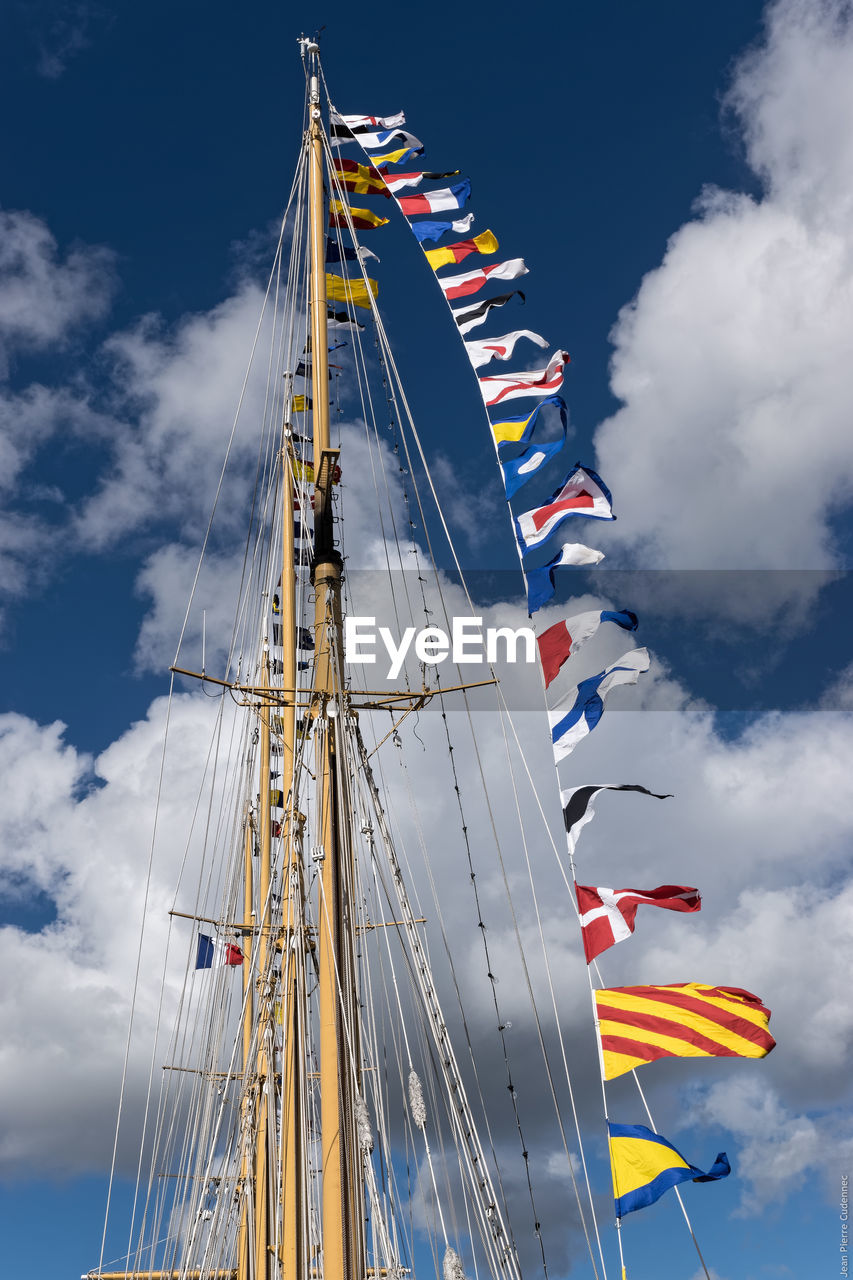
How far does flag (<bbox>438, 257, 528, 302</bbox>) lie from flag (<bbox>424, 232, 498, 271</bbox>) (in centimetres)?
70

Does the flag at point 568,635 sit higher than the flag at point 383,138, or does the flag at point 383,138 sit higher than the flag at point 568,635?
the flag at point 383,138

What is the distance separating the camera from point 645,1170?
13.0m

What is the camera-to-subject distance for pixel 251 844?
1656 inches

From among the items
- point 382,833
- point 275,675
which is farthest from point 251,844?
point 382,833

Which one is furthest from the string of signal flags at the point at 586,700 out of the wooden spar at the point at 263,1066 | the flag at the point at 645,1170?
the wooden spar at the point at 263,1066

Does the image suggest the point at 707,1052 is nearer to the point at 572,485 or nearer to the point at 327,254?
the point at 572,485

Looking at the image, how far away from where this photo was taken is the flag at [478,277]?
20.2 meters

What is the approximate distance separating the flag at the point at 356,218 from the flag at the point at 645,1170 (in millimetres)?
18635

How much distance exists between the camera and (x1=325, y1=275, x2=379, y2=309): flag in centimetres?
2395

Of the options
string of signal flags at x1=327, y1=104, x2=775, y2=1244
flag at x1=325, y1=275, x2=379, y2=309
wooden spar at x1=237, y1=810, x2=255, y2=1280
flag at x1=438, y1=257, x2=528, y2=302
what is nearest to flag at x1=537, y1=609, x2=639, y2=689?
string of signal flags at x1=327, y1=104, x2=775, y2=1244

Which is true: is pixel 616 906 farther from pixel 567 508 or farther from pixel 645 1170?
pixel 567 508

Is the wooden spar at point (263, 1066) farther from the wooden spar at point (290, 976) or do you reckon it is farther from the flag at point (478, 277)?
the flag at point (478, 277)

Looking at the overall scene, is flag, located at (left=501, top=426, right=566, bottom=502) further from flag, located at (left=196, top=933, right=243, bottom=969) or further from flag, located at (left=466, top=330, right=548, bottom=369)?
flag, located at (left=196, top=933, right=243, bottom=969)

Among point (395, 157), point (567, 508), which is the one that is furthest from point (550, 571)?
point (395, 157)
